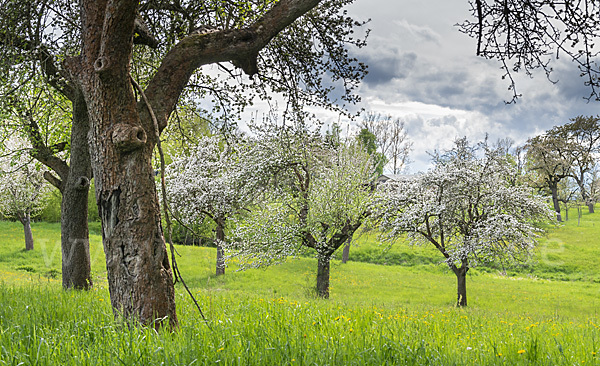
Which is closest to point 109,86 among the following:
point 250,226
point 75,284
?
point 75,284

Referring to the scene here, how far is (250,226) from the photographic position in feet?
53.8

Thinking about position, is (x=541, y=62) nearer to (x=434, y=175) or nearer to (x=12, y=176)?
(x=434, y=175)

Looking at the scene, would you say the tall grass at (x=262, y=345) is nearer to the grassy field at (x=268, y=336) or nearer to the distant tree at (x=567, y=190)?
the grassy field at (x=268, y=336)

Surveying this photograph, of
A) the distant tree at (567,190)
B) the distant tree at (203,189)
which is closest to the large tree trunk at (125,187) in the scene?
the distant tree at (203,189)

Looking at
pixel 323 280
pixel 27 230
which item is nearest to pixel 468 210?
pixel 323 280

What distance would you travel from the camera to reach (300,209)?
1595cm

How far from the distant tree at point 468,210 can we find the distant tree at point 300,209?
1.51 m

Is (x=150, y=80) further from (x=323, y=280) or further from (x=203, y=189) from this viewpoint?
(x=203, y=189)

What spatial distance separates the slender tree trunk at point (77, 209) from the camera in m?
7.29

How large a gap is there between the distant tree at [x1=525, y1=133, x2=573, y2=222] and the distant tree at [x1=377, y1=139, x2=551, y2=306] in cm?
2545

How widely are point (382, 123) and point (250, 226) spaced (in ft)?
96.5

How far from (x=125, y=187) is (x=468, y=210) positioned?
1451 centimetres

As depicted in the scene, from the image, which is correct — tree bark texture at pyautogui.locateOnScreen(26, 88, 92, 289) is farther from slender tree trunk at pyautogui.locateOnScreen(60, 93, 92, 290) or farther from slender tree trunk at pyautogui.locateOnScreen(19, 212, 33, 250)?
slender tree trunk at pyautogui.locateOnScreen(19, 212, 33, 250)

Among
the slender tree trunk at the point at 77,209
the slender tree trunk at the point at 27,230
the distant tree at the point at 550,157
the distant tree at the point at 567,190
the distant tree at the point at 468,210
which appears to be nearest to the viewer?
the slender tree trunk at the point at 77,209
